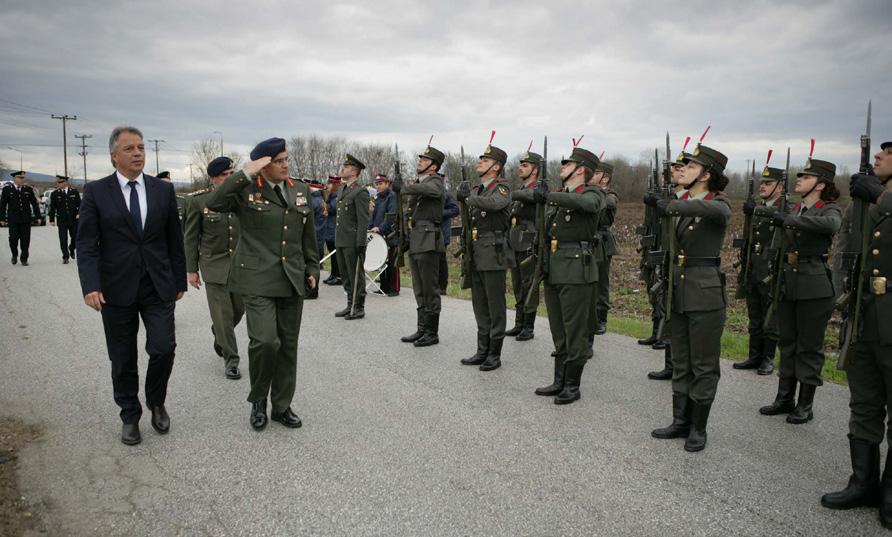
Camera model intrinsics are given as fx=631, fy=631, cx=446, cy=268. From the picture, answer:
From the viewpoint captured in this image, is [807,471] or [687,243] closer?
[807,471]

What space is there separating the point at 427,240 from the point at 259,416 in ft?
11.3

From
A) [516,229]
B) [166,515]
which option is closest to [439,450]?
[166,515]

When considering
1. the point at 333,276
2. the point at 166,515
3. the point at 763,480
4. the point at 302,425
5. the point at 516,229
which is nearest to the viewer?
→ the point at 166,515

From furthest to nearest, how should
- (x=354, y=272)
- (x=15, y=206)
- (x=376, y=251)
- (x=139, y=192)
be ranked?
(x=15, y=206) → (x=376, y=251) → (x=354, y=272) → (x=139, y=192)

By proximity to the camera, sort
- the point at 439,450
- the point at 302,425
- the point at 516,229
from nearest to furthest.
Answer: the point at 439,450 < the point at 302,425 < the point at 516,229

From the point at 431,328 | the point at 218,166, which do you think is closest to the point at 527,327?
the point at 431,328

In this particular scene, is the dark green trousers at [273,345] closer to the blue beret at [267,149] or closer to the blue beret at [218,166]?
the blue beret at [267,149]

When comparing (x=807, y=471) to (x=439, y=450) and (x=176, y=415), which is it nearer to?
(x=439, y=450)

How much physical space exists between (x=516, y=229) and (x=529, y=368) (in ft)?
5.64

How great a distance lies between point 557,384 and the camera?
5746 mm

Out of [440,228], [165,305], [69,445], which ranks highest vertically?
[440,228]

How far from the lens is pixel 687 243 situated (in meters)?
4.70

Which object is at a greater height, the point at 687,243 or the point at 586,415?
the point at 687,243

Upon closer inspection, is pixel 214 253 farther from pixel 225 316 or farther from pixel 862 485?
pixel 862 485
